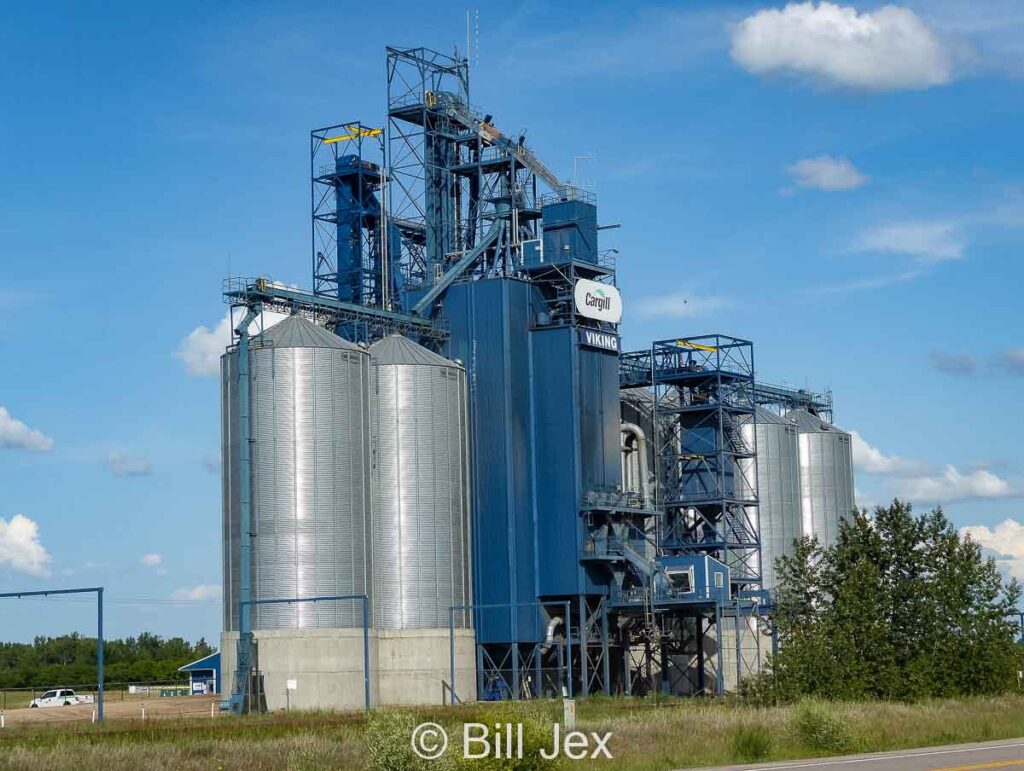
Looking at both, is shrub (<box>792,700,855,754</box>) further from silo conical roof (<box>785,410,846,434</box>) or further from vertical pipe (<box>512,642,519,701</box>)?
silo conical roof (<box>785,410,846,434</box>)

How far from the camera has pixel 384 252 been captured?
331 ft

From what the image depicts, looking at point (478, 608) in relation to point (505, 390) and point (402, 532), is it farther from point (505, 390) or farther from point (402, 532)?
point (505, 390)

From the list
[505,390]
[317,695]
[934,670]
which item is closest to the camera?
[934,670]

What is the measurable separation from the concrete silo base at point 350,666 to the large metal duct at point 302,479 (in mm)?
1092

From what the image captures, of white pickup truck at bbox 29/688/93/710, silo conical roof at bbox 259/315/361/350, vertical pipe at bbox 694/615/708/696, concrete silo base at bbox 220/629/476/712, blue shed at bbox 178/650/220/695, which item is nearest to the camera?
concrete silo base at bbox 220/629/476/712

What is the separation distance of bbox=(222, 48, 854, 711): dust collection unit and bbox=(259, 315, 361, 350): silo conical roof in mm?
169

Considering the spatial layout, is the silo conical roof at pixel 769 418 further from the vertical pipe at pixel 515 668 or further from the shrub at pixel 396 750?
the shrub at pixel 396 750

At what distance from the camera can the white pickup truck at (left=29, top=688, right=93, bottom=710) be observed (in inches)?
4432

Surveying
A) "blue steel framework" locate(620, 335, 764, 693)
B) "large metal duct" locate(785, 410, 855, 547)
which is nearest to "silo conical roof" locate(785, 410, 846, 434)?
"large metal duct" locate(785, 410, 855, 547)

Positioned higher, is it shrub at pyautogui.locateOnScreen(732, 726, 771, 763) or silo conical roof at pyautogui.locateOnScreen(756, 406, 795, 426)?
silo conical roof at pyautogui.locateOnScreen(756, 406, 795, 426)

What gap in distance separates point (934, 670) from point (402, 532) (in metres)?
33.2

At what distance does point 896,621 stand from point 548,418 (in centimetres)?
3070

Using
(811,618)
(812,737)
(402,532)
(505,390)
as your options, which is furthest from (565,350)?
(812,737)

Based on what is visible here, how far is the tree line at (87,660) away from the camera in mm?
142000
